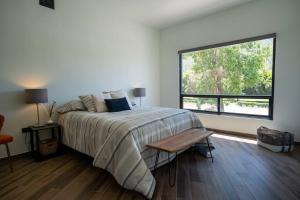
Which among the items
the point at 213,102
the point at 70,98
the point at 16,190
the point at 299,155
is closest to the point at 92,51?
the point at 70,98

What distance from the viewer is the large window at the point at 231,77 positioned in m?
3.64

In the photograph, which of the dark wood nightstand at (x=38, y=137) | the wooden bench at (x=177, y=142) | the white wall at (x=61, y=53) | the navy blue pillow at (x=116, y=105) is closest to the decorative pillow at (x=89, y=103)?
the navy blue pillow at (x=116, y=105)

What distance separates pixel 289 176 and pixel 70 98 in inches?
145

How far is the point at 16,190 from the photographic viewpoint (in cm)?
197

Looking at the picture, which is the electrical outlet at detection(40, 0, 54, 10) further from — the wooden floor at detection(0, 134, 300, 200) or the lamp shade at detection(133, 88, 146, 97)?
the wooden floor at detection(0, 134, 300, 200)

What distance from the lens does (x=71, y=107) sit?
3.14 metres

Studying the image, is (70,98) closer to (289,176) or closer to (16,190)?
(16,190)

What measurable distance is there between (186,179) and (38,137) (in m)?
2.33

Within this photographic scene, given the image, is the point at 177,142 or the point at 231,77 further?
the point at 231,77

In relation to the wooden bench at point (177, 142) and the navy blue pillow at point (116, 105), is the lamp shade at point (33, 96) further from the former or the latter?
the wooden bench at point (177, 142)

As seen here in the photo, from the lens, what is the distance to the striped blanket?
1.88m

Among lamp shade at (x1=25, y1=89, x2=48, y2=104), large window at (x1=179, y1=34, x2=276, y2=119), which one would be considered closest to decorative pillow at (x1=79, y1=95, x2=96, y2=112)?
lamp shade at (x1=25, y1=89, x2=48, y2=104)

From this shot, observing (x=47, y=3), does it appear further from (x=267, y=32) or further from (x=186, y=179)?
(x=267, y=32)

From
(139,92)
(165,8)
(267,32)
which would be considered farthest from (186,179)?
(165,8)
